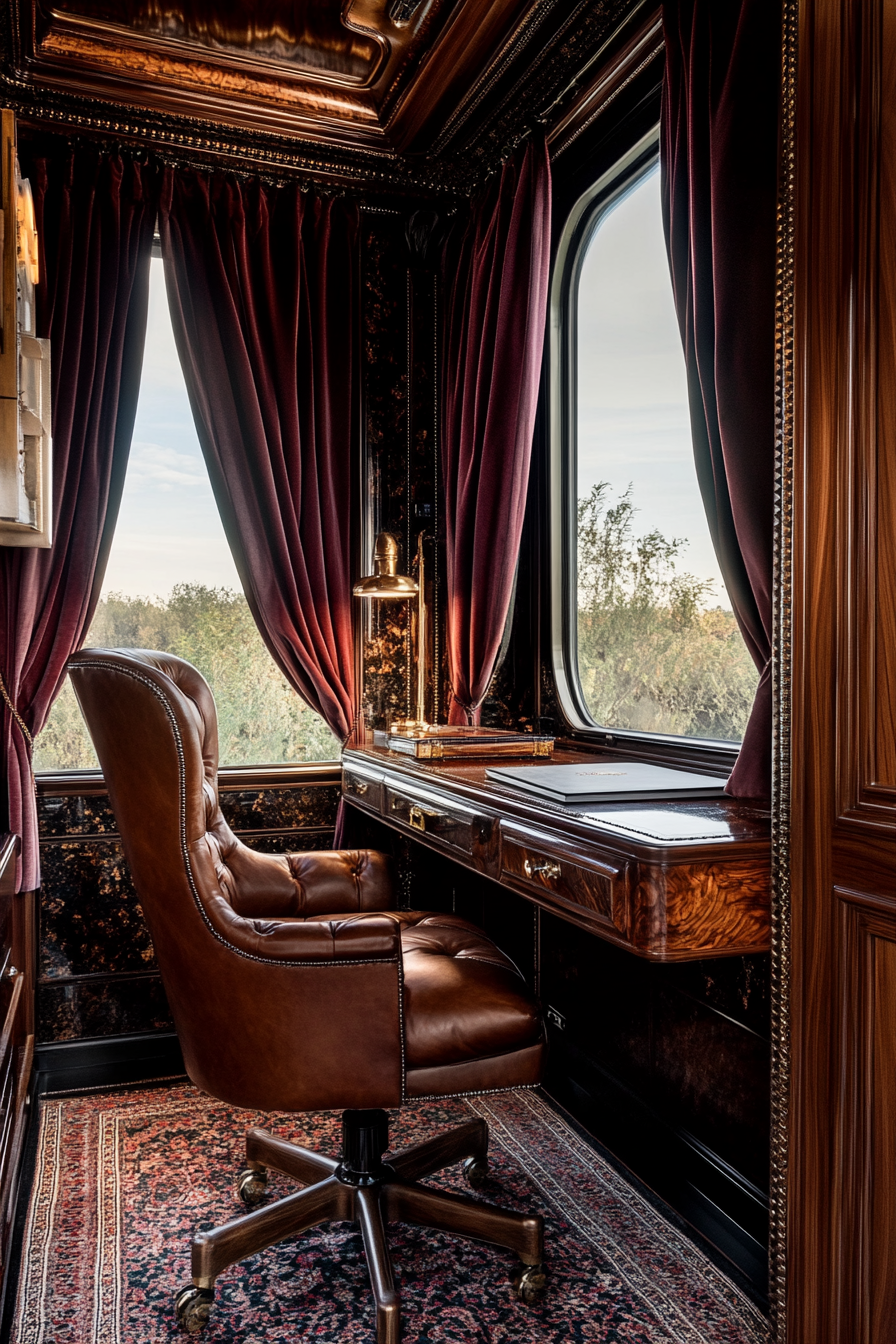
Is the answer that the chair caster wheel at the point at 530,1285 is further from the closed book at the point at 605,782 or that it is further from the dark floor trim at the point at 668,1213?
the closed book at the point at 605,782

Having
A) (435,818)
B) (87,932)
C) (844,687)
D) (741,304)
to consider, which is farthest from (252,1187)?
(741,304)

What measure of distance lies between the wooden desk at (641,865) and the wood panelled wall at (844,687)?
0.10 metres

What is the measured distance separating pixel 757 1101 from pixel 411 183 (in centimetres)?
317

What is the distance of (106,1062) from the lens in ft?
10.7

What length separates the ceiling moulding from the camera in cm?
280

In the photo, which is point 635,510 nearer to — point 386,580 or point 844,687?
point 386,580

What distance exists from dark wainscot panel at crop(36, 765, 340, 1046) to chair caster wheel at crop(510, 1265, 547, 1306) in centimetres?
165

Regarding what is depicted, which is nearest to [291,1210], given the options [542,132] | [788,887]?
[788,887]

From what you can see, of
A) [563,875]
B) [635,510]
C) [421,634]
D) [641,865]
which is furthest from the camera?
[421,634]

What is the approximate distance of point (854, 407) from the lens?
4.97 feet

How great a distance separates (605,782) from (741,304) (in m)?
1.02

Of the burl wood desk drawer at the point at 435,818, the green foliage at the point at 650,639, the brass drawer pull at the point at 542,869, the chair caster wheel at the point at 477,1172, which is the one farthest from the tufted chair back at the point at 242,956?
the green foliage at the point at 650,639

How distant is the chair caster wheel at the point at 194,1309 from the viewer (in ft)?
6.46

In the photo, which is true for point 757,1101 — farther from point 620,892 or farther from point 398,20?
point 398,20
